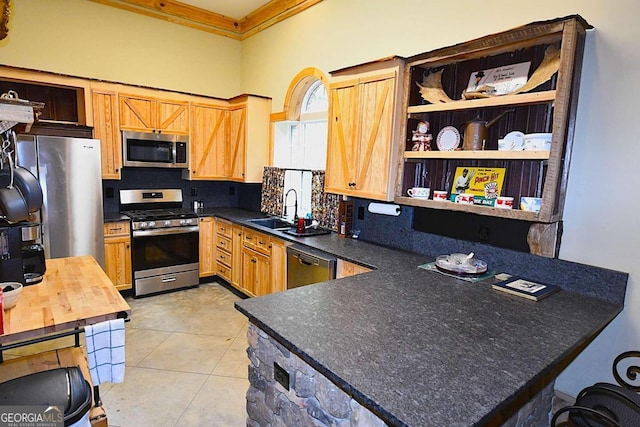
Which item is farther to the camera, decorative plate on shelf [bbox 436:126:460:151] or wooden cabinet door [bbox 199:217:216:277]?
wooden cabinet door [bbox 199:217:216:277]

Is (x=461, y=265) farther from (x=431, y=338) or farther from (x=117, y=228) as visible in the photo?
(x=117, y=228)

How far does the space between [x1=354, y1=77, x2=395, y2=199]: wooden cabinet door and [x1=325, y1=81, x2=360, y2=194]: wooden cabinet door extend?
0.06 metres

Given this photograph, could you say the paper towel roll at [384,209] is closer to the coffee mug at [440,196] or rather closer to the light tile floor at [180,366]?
the coffee mug at [440,196]

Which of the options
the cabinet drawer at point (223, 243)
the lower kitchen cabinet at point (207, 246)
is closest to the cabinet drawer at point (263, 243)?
the cabinet drawer at point (223, 243)

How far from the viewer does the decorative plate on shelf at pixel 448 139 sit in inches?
99.2

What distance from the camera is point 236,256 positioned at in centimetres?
429

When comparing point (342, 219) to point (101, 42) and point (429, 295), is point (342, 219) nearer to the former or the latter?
point (429, 295)

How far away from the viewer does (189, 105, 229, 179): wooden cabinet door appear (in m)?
4.56

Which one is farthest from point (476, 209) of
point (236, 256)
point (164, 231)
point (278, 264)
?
point (164, 231)

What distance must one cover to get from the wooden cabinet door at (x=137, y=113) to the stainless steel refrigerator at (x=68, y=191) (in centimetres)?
55

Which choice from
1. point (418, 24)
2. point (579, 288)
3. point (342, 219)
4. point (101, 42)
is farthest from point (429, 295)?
point (101, 42)

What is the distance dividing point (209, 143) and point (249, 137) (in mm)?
575

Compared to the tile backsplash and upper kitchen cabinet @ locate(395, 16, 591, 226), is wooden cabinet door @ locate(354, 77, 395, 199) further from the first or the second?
the tile backsplash

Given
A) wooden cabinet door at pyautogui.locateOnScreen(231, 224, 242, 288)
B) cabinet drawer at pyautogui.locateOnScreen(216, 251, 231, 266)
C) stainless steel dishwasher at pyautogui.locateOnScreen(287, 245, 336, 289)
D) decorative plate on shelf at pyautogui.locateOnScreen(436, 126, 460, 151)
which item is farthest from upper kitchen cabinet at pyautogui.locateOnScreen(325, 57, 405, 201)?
cabinet drawer at pyautogui.locateOnScreen(216, 251, 231, 266)
